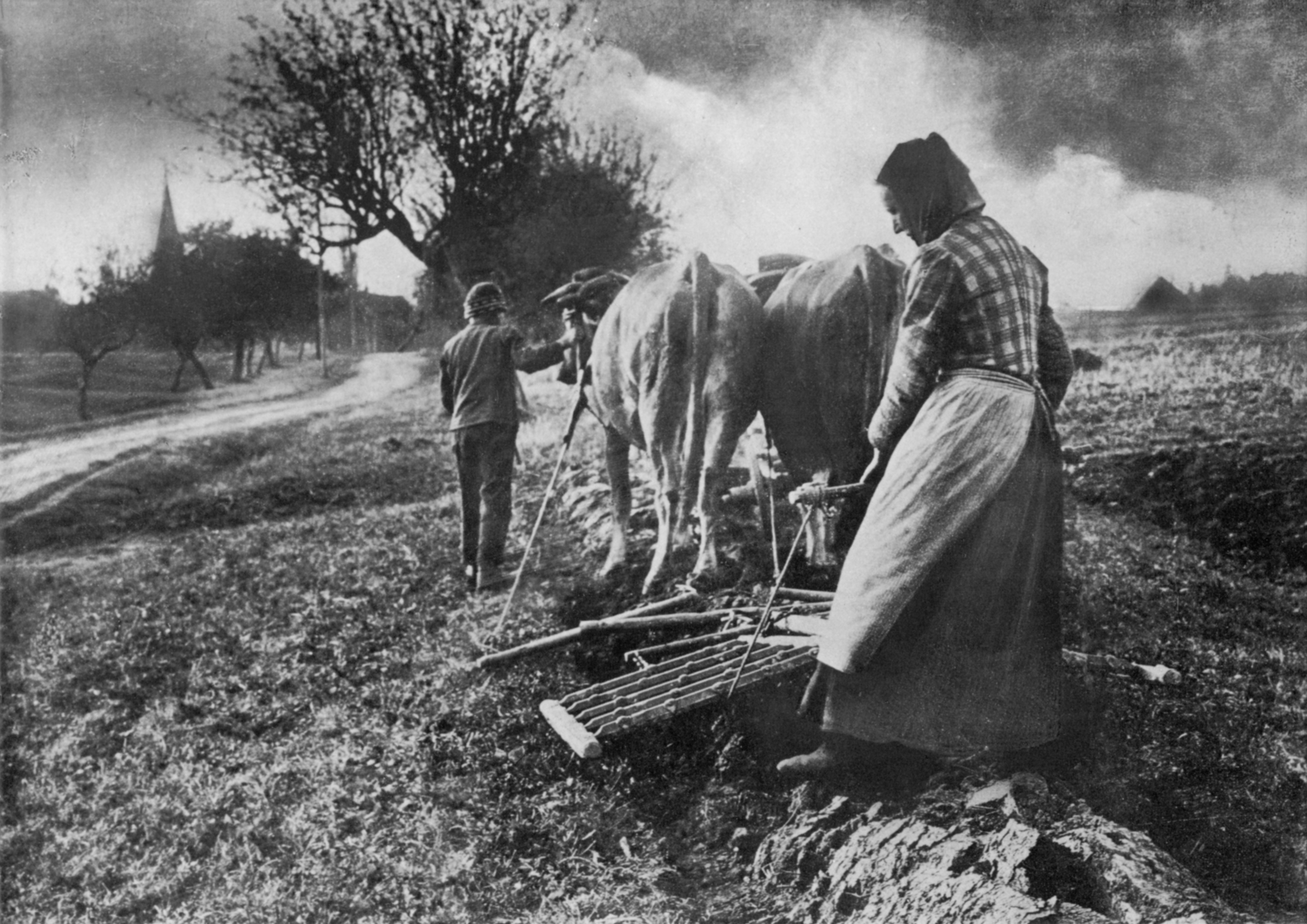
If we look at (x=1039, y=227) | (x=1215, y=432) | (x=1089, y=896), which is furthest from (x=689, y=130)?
(x=1089, y=896)

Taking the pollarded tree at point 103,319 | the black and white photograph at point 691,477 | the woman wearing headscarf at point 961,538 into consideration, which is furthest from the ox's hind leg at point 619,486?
the pollarded tree at point 103,319

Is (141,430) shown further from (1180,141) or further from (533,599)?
(1180,141)

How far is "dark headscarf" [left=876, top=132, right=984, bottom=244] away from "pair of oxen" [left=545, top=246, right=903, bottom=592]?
141cm

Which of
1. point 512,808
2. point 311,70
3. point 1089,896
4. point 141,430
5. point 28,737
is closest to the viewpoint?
point 1089,896

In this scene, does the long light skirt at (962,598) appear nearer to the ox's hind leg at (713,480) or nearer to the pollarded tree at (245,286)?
the ox's hind leg at (713,480)

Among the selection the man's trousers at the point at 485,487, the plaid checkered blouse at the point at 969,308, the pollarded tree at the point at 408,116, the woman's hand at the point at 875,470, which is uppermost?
the pollarded tree at the point at 408,116

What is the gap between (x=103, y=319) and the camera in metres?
4.70

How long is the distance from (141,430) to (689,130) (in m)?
3.79

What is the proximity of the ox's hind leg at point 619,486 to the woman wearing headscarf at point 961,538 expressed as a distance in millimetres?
2465

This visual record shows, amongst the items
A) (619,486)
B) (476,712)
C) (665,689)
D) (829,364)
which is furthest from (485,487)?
(665,689)

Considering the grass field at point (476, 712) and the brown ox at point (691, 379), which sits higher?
the brown ox at point (691, 379)

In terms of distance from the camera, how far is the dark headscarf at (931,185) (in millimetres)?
2559

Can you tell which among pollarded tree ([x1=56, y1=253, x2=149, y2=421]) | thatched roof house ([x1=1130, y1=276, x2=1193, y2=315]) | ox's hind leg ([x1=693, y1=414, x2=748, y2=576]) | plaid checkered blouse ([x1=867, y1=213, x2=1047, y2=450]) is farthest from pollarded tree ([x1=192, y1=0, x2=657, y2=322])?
thatched roof house ([x1=1130, y1=276, x2=1193, y2=315])

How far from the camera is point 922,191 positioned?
258 centimetres
